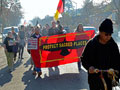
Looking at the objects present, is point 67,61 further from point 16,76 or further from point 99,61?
point 99,61

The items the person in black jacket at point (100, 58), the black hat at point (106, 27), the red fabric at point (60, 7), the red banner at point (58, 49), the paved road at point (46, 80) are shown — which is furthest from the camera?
the red fabric at point (60, 7)

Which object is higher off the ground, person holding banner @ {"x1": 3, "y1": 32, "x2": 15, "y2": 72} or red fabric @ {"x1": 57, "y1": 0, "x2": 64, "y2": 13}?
red fabric @ {"x1": 57, "y1": 0, "x2": 64, "y2": 13}

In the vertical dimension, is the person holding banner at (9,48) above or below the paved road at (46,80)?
above

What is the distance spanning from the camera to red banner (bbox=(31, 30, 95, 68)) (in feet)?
27.4

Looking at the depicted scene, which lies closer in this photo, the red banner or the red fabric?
the red banner

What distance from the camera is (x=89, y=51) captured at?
11.9 ft

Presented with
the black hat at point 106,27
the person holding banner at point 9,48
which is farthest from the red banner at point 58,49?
the black hat at point 106,27

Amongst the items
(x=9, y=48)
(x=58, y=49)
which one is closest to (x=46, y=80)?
(x=58, y=49)

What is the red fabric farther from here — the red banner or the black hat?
the black hat

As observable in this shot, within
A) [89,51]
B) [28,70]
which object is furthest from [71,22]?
[89,51]

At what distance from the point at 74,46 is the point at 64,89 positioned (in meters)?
2.76

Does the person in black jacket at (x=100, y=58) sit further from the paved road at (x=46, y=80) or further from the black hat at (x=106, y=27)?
the paved road at (x=46, y=80)

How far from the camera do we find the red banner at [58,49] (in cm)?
834

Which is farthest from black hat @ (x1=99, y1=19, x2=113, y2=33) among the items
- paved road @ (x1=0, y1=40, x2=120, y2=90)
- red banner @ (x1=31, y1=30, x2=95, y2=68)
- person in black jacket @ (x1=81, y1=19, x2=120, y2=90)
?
red banner @ (x1=31, y1=30, x2=95, y2=68)
